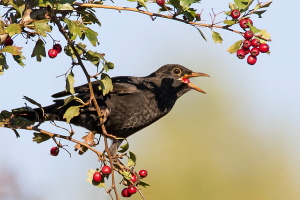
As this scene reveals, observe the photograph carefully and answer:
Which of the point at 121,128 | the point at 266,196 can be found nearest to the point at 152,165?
the point at 266,196

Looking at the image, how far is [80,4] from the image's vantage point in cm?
470

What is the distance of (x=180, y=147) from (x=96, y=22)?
9.62 metres

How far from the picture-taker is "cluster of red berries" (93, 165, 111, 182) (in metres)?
5.02

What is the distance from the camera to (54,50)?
16.4 feet

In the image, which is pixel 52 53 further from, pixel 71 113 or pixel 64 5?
pixel 64 5

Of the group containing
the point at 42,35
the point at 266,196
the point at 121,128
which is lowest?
the point at 266,196

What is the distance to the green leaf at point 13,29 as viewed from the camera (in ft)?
14.4

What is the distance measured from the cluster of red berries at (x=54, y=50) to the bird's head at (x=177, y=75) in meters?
2.22

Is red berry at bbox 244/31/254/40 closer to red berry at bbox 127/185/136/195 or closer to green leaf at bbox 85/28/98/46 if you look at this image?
green leaf at bbox 85/28/98/46

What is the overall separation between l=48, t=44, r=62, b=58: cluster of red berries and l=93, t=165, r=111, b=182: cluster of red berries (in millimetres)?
877

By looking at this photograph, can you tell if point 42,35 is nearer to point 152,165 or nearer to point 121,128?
point 121,128

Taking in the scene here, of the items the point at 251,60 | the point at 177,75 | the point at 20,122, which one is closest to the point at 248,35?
the point at 251,60

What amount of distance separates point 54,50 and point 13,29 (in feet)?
2.03

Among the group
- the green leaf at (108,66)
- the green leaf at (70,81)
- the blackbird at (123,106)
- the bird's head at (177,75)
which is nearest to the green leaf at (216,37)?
the green leaf at (108,66)
